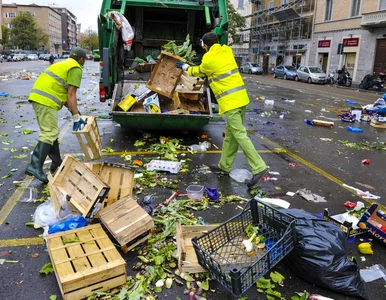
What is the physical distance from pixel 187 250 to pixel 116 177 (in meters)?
1.28

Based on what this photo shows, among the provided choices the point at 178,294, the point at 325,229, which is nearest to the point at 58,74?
the point at 178,294

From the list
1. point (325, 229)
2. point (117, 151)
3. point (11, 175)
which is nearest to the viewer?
point (325, 229)

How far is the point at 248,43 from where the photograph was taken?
5200 cm

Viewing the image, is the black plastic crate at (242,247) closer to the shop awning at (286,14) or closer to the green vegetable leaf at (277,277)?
the green vegetable leaf at (277,277)

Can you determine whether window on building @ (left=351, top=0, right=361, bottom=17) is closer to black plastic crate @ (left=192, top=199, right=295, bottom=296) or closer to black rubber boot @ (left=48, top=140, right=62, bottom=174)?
black rubber boot @ (left=48, top=140, right=62, bottom=174)

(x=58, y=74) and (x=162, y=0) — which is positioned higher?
(x=162, y=0)

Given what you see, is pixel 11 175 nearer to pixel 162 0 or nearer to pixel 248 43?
pixel 162 0

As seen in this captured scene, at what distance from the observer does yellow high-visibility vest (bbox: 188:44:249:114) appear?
4523mm

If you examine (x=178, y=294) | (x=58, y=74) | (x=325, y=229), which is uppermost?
(x=58, y=74)

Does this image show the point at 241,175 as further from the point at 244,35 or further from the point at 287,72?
the point at 244,35

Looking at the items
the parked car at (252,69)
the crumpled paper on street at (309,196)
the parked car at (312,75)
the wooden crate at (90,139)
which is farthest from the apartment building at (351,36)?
the wooden crate at (90,139)

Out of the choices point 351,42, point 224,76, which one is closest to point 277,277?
point 224,76

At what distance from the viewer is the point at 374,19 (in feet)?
83.3

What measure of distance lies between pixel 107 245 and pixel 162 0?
6190mm
